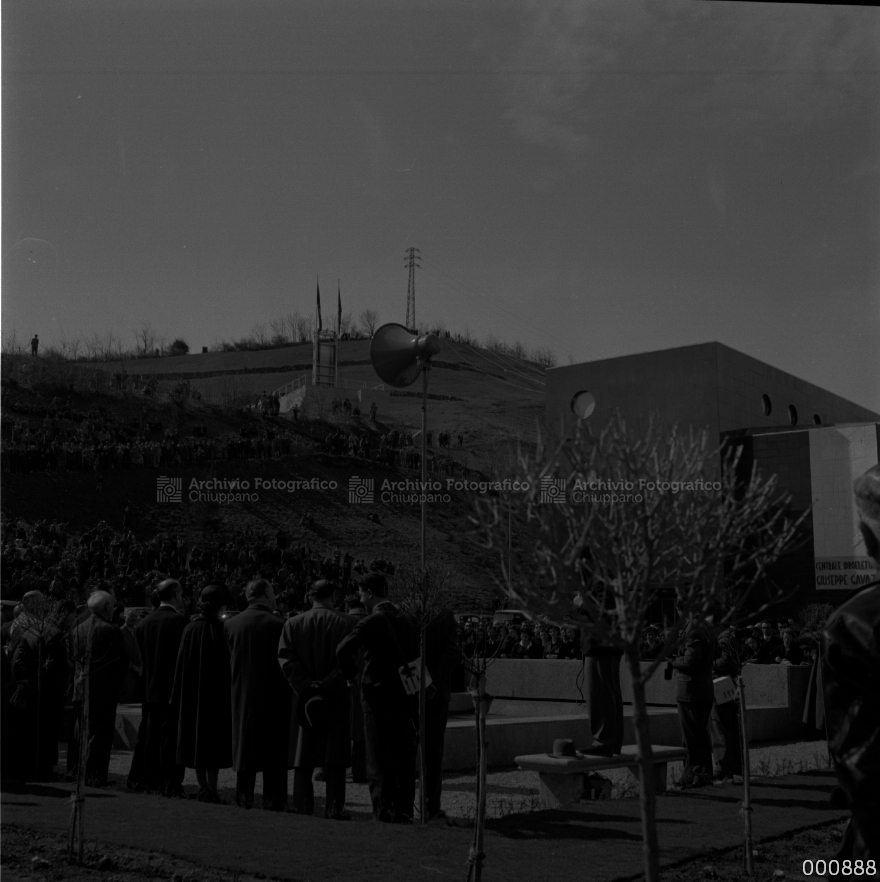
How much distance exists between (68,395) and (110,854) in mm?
47053

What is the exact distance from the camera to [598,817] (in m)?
7.06

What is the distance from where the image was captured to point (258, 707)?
25.6 ft

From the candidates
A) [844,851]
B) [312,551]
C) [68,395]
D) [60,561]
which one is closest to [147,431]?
[68,395]

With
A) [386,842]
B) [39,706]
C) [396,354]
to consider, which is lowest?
[386,842]

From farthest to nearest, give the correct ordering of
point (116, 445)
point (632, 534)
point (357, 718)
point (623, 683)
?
point (116, 445), point (623, 683), point (357, 718), point (632, 534)

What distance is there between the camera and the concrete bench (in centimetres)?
767

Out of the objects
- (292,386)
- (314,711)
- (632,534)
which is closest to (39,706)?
(314,711)

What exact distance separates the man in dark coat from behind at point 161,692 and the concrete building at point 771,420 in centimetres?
2265

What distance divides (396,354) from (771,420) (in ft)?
82.6

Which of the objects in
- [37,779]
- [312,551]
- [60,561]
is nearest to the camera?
[37,779]

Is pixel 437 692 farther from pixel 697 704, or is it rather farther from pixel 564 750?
pixel 697 704

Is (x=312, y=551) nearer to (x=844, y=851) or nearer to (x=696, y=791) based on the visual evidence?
(x=696, y=791)

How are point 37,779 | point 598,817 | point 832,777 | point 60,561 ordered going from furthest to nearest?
1. point 60,561
2. point 832,777
3. point 37,779
4. point 598,817

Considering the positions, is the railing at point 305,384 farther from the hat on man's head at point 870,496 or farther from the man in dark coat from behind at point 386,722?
the hat on man's head at point 870,496
